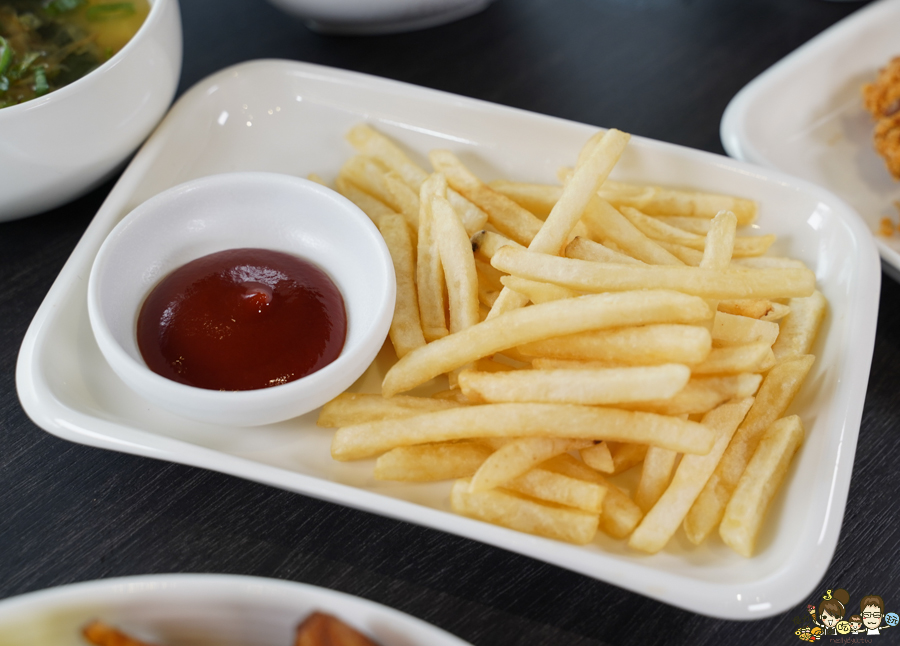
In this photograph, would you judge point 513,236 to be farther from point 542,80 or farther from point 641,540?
point 542,80

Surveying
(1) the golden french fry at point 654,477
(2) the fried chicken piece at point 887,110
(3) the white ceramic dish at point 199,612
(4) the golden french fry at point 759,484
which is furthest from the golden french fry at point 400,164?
(2) the fried chicken piece at point 887,110

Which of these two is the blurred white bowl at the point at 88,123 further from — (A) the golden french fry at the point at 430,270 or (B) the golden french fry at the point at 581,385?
(B) the golden french fry at the point at 581,385

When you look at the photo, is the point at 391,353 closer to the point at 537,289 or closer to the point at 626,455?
the point at 537,289

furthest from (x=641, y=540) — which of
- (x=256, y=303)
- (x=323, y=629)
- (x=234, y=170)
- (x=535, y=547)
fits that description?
(x=234, y=170)

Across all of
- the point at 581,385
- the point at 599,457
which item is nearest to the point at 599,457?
the point at 599,457

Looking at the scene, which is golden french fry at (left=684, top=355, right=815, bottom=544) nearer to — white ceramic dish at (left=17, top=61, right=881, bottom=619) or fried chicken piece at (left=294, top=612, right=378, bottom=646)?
white ceramic dish at (left=17, top=61, right=881, bottom=619)

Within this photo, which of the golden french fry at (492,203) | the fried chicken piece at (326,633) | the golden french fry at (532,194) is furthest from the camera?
the golden french fry at (532,194)
